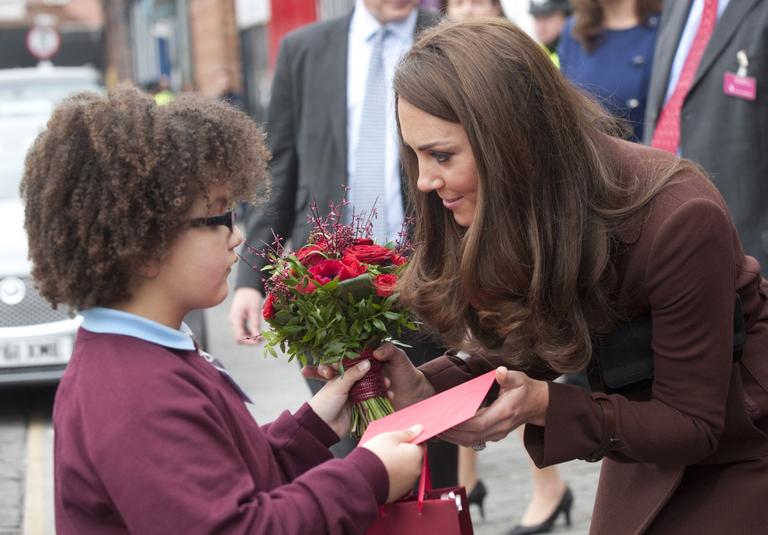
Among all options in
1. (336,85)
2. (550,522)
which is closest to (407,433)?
(336,85)

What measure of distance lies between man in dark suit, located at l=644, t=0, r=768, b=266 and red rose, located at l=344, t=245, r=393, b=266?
187 cm

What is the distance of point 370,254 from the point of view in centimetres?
264

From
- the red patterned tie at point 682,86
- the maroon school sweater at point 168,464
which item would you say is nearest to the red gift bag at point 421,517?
the maroon school sweater at point 168,464

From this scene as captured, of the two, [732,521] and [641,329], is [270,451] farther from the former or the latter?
[732,521]

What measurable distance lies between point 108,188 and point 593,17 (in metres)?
3.75

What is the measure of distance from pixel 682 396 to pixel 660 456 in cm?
13

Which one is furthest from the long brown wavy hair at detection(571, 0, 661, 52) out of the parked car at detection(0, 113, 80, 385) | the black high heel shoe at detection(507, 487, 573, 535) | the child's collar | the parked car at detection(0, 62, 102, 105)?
the parked car at detection(0, 62, 102, 105)

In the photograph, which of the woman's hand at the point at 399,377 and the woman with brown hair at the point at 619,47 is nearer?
the woman's hand at the point at 399,377

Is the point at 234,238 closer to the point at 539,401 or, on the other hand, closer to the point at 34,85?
the point at 539,401

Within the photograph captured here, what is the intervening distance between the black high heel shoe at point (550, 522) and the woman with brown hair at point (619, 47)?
1.57m

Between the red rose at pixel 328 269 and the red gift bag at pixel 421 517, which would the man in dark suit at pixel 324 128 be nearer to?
the red rose at pixel 328 269

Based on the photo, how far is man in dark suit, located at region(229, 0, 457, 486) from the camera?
4.07m

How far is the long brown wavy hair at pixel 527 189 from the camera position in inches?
95.4

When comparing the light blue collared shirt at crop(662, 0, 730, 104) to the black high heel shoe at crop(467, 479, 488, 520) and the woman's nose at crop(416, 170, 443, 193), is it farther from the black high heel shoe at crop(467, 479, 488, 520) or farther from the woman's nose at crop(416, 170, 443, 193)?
the woman's nose at crop(416, 170, 443, 193)
